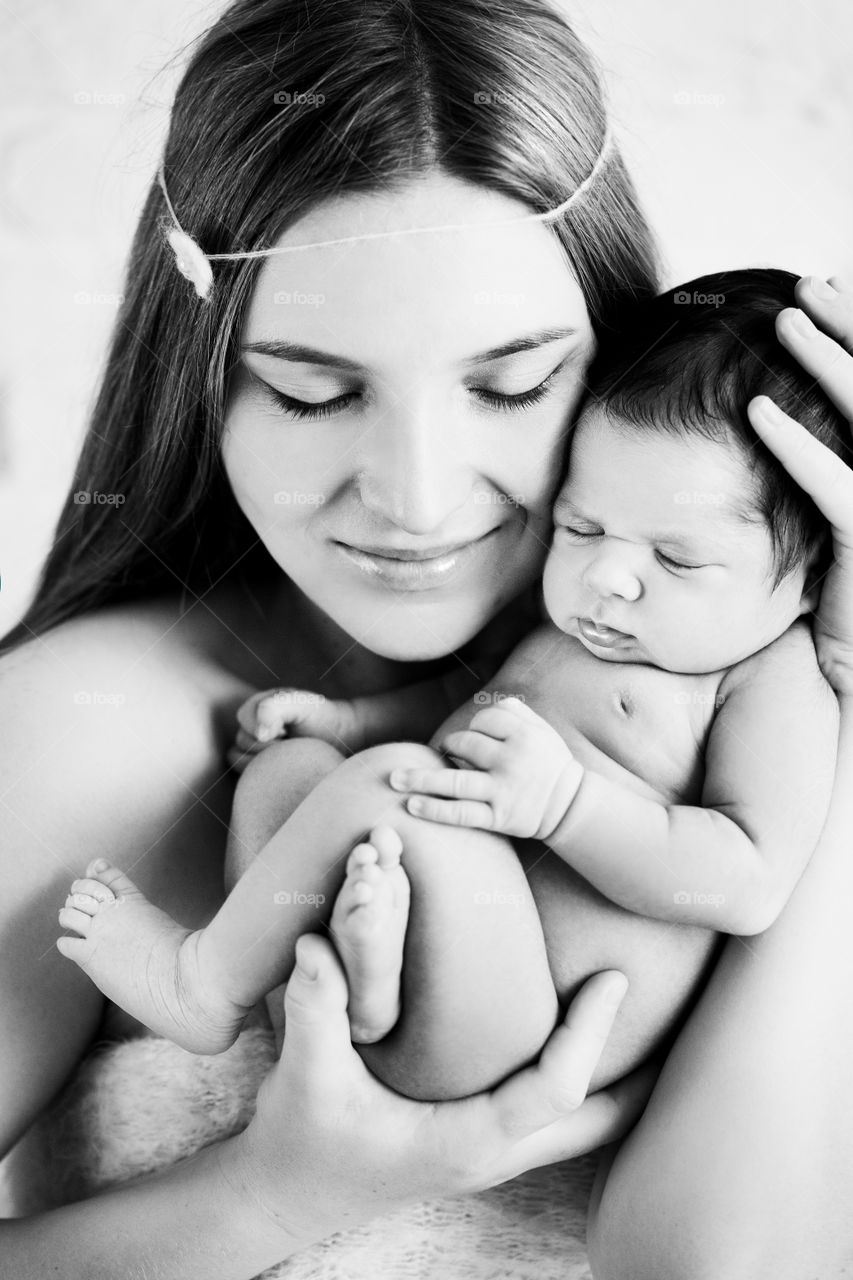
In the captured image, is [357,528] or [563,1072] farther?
[357,528]

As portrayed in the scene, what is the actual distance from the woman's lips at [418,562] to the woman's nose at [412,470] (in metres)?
0.06

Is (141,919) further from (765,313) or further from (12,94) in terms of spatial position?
(12,94)

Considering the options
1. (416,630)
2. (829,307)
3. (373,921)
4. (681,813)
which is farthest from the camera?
(416,630)

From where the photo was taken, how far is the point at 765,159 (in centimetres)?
209

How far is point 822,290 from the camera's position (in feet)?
3.43

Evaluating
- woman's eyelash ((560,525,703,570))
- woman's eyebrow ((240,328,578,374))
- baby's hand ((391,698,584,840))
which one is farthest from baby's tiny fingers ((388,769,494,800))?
woman's eyebrow ((240,328,578,374))

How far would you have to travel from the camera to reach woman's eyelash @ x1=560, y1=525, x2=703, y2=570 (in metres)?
0.98

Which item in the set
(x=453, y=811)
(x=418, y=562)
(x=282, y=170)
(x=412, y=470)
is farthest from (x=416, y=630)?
(x=282, y=170)

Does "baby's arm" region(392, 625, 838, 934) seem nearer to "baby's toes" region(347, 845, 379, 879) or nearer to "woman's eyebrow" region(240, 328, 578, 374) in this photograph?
"baby's toes" region(347, 845, 379, 879)

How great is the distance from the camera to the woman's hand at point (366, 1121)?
90cm

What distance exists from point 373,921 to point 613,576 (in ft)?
1.14

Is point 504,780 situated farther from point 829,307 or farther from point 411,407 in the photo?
point 829,307

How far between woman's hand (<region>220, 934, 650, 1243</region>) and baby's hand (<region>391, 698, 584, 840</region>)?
13 cm

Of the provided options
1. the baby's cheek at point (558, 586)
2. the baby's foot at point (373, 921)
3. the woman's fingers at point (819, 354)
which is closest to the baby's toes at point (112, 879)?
the baby's foot at point (373, 921)
